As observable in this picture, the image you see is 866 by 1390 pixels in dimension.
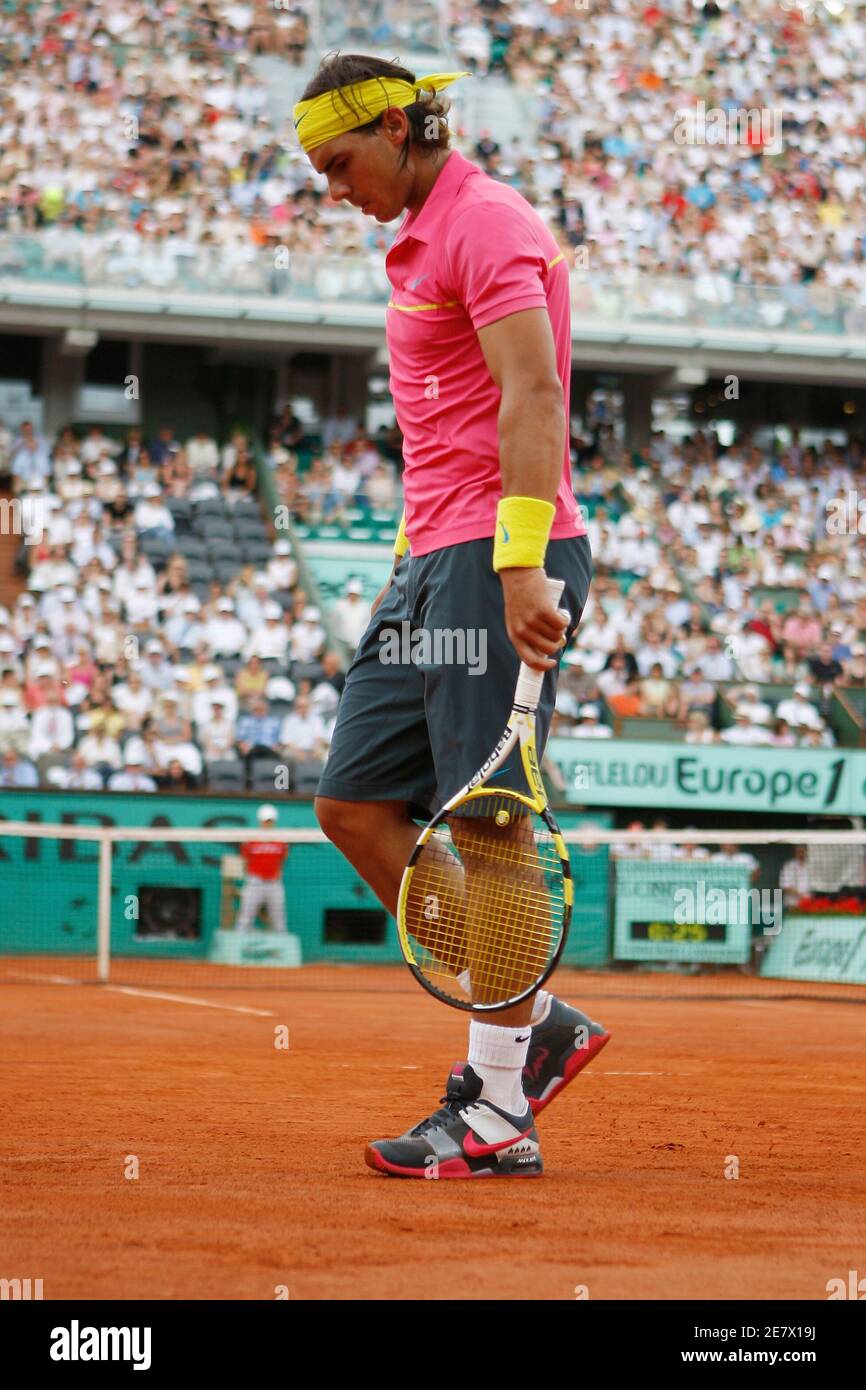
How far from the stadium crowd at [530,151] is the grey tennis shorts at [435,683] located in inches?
693

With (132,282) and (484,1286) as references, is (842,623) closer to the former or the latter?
(132,282)

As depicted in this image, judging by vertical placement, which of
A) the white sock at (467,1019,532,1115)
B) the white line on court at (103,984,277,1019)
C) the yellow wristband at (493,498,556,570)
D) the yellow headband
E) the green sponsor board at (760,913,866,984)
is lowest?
the green sponsor board at (760,913,866,984)

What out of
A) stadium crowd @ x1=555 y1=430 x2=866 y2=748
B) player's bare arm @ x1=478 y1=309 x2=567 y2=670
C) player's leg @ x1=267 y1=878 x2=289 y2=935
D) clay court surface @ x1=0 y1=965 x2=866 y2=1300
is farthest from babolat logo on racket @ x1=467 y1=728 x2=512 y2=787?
stadium crowd @ x1=555 y1=430 x2=866 y2=748

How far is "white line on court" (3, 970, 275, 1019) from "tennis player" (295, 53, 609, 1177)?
711 centimetres

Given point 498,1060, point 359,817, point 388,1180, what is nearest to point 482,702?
point 359,817

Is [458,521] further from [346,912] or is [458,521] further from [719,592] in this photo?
[719,592]

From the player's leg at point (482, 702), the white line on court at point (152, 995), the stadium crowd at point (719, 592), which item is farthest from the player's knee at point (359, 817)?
the stadium crowd at point (719, 592)

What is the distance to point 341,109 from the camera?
14.4 feet

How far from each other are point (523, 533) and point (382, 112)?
41.1 inches

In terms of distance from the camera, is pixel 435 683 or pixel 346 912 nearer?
pixel 435 683

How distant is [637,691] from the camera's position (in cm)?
1938

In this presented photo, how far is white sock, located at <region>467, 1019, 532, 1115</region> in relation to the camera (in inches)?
173

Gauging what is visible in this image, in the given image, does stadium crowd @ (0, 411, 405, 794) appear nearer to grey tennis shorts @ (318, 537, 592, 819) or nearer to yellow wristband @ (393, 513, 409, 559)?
yellow wristband @ (393, 513, 409, 559)
